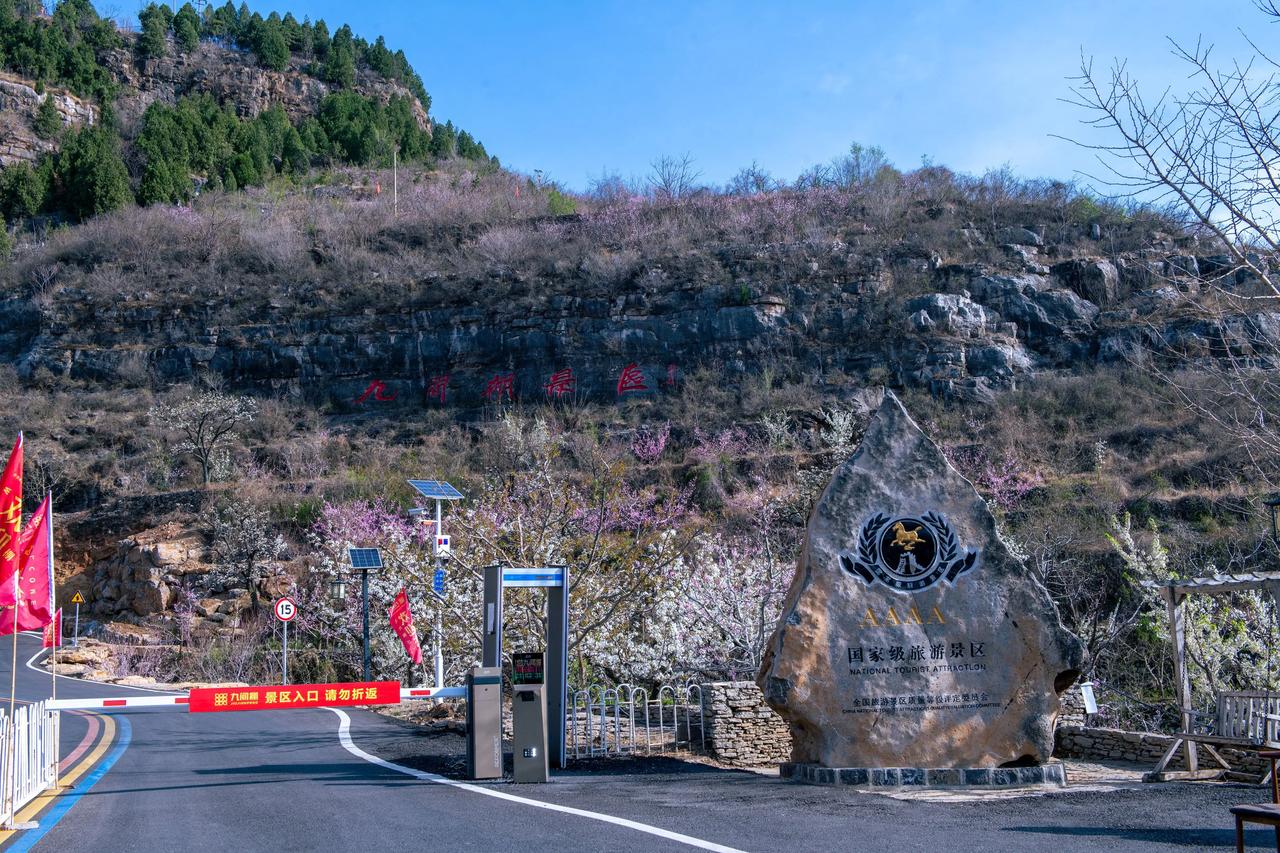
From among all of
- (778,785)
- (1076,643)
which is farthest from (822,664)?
(1076,643)

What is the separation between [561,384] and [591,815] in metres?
41.4

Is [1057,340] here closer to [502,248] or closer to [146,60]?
[502,248]

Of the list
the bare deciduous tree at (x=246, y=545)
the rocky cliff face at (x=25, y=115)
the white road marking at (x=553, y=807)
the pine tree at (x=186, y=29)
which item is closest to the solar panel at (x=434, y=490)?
the white road marking at (x=553, y=807)

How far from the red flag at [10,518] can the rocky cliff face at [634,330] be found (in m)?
39.1

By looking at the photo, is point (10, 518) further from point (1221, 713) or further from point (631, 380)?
point (631, 380)

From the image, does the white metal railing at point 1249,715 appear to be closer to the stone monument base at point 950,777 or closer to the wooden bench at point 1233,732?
the wooden bench at point 1233,732

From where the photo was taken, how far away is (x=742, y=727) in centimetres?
1303

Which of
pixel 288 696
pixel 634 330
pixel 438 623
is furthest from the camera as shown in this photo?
pixel 634 330

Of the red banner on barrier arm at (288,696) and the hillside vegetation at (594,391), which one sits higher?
the hillside vegetation at (594,391)

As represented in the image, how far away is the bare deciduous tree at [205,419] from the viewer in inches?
1711

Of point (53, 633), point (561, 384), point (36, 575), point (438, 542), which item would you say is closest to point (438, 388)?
point (561, 384)

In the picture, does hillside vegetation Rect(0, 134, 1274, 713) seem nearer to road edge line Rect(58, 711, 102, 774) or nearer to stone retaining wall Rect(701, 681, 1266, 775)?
stone retaining wall Rect(701, 681, 1266, 775)

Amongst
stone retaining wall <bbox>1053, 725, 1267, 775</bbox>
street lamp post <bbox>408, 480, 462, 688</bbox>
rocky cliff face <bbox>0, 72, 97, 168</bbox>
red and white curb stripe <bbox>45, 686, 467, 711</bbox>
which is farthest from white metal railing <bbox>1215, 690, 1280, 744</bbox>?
rocky cliff face <bbox>0, 72, 97, 168</bbox>

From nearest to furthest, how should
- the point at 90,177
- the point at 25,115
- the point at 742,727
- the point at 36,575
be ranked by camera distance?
the point at 36,575
the point at 742,727
the point at 90,177
the point at 25,115
